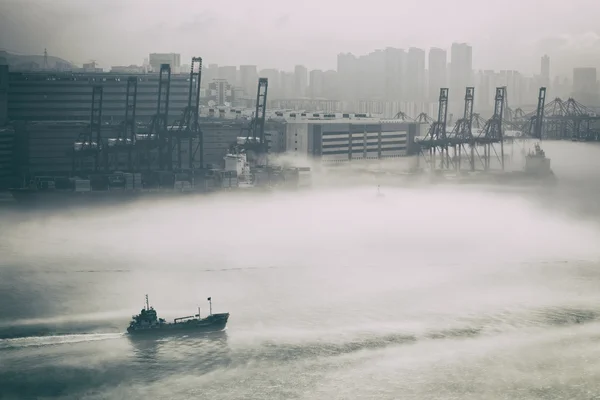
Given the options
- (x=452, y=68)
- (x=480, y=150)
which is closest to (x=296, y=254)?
(x=480, y=150)

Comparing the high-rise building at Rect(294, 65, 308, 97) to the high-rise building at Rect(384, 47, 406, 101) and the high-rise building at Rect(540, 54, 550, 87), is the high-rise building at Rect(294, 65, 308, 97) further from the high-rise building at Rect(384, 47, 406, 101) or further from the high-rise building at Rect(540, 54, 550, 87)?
the high-rise building at Rect(540, 54, 550, 87)

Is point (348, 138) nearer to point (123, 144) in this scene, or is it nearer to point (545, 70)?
point (123, 144)

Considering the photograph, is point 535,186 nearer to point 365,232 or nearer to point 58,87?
point 365,232

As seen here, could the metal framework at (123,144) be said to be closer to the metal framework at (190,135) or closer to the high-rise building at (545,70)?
the metal framework at (190,135)

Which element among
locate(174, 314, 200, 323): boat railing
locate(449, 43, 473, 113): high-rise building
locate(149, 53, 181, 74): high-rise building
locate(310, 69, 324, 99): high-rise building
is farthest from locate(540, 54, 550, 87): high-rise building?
locate(174, 314, 200, 323): boat railing

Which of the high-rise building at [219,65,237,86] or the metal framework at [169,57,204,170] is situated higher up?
the high-rise building at [219,65,237,86]

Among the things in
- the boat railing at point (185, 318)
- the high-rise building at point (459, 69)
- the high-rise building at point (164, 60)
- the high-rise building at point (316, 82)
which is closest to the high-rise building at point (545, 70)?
the high-rise building at point (459, 69)
